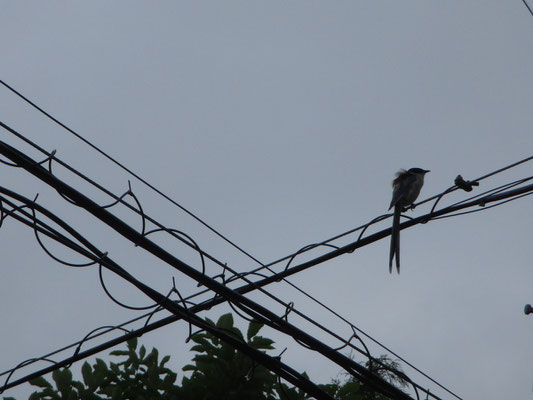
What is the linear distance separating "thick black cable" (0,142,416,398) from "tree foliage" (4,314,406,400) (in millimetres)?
1181

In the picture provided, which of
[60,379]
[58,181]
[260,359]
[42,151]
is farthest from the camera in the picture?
[60,379]

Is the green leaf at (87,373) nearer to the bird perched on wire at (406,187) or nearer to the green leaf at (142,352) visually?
the green leaf at (142,352)

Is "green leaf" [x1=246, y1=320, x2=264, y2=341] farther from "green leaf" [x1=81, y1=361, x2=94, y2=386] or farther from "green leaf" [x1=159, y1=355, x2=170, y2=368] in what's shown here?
"green leaf" [x1=81, y1=361, x2=94, y2=386]

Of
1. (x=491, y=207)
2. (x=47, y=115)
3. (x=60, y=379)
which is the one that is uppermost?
(x=47, y=115)

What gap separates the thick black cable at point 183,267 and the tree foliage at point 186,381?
1.18 meters

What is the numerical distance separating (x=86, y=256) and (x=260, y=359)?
1.44 m

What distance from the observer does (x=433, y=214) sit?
4.89 m

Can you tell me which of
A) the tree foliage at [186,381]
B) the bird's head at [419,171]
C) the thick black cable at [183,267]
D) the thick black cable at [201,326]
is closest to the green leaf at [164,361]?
the tree foliage at [186,381]

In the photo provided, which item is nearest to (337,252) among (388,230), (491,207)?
(388,230)

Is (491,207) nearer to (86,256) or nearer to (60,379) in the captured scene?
(86,256)

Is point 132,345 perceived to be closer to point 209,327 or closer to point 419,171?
point 209,327

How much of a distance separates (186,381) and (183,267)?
2.35 m

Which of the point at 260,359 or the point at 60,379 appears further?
the point at 60,379

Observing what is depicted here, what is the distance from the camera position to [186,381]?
6.11 meters
